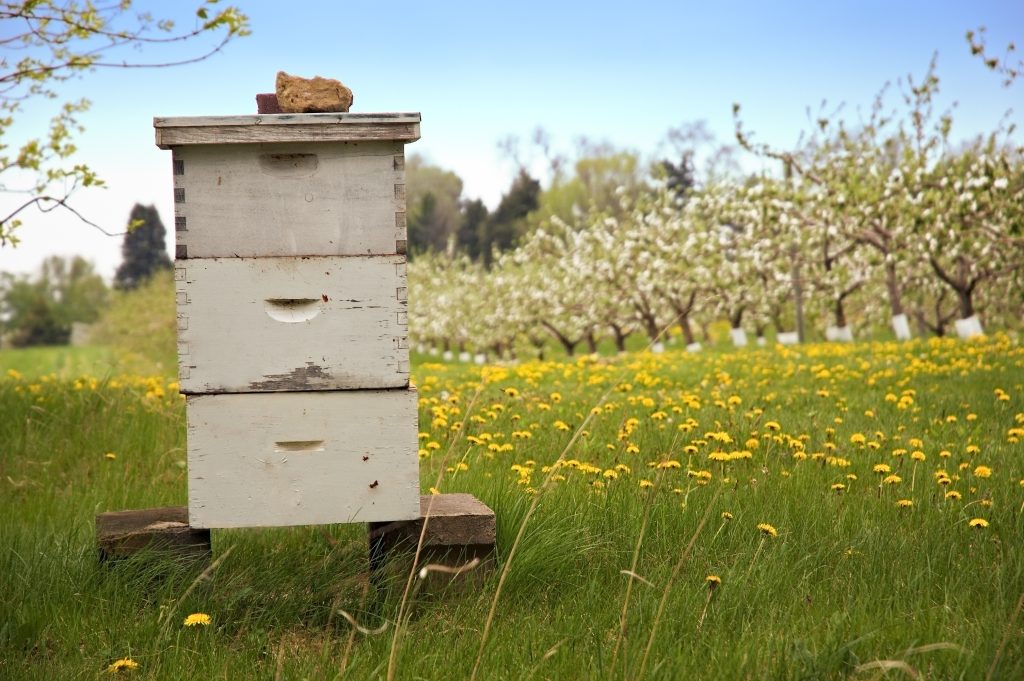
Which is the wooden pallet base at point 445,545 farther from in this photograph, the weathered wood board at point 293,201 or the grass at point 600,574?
the weathered wood board at point 293,201

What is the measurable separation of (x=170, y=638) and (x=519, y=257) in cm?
2866

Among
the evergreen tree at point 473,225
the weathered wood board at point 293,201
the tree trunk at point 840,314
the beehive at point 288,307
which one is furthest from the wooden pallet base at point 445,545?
the evergreen tree at point 473,225

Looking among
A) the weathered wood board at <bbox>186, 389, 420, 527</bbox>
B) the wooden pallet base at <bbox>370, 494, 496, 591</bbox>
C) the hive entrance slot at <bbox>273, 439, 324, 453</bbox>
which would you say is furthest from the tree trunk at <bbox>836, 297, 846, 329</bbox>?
the hive entrance slot at <bbox>273, 439, 324, 453</bbox>

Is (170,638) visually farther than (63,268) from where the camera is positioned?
No

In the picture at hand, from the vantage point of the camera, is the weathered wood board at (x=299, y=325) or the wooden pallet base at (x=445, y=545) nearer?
the weathered wood board at (x=299, y=325)

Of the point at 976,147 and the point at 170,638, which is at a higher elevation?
the point at 976,147

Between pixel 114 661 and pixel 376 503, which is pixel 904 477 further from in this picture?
pixel 114 661

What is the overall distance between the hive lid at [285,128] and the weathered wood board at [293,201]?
8 centimetres

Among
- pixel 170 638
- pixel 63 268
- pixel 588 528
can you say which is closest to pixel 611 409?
pixel 588 528

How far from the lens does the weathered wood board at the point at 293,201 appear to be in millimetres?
4031

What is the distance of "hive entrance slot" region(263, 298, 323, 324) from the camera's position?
4.04 m

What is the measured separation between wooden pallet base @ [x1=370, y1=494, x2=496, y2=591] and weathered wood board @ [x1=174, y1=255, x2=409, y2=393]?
0.67 meters

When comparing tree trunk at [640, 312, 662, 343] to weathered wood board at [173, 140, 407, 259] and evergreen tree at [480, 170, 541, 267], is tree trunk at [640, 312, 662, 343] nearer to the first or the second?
weathered wood board at [173, 140, 407, 259]

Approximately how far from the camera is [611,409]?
26.8 feet
